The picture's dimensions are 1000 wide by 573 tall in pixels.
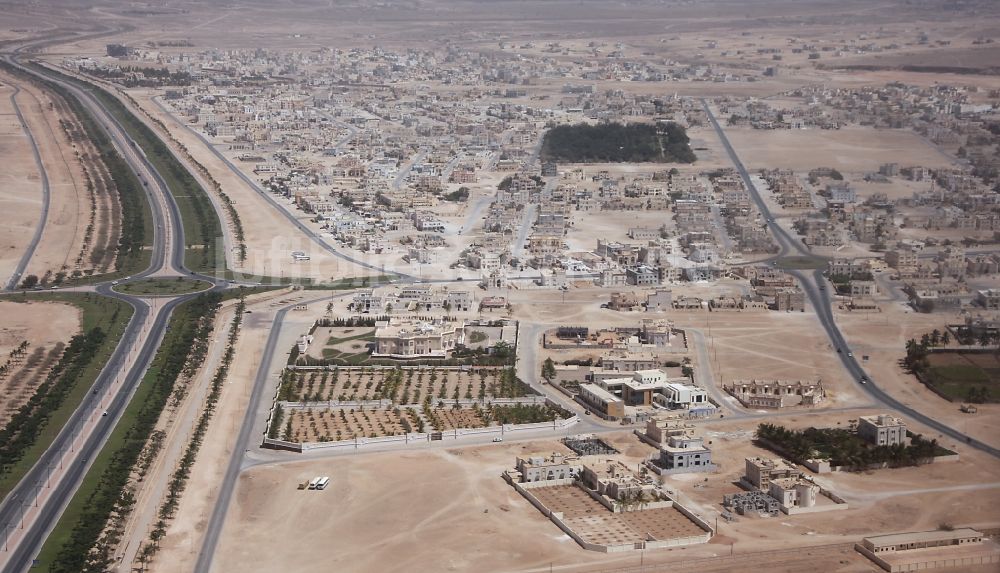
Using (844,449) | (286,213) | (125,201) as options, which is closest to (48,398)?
(844,449)

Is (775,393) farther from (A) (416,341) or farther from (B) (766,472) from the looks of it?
(A) (416,341)

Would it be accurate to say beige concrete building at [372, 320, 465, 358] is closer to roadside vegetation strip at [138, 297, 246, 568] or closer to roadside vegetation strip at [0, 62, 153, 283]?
roadside vegetation strip at [138, 297, 246, 568]

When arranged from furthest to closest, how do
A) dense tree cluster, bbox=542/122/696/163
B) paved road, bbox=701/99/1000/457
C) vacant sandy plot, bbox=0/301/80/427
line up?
dense tree cluster, bbox=542/122/696/163
vacant sandy plot, bbox=0/301/80/427
paved road, bbox=701/99/1000/457

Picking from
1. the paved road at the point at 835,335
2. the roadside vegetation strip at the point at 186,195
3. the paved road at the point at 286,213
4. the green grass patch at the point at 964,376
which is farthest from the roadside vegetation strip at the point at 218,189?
the green grass patch at the point at 964,376

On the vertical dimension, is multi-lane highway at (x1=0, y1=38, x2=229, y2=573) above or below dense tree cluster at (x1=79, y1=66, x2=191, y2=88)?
below

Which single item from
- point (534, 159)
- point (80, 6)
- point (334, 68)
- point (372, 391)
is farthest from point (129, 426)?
point (80, 6)

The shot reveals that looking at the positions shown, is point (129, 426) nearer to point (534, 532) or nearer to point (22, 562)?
point (22, 562)

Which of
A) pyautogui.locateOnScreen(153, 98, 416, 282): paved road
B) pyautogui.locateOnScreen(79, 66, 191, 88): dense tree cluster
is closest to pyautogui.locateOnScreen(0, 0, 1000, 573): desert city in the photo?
pyautogui.locateOnScreen(153, 98, 416, 282): paved road
